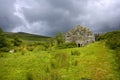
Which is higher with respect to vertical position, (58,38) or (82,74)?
(58,38)

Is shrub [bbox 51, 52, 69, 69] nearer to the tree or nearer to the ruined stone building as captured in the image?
the tree

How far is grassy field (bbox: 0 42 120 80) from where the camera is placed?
30156 mm

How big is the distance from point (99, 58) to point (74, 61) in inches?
182

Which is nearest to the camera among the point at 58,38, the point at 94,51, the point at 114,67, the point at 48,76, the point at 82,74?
the point at 48,76

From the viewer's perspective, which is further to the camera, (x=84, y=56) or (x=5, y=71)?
(x=84, y=56)

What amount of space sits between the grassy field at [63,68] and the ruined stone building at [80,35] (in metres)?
43.7

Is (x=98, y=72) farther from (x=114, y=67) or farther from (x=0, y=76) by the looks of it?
(x=0, y=76)

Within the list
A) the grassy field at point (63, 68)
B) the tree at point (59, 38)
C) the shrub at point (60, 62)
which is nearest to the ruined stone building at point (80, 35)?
the tree at point (59, 38)

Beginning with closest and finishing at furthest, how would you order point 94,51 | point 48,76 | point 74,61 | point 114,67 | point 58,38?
point 48,76
point 114,67
point 74,61
point 94,51
point 58,38

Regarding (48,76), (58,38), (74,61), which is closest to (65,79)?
(48,76)

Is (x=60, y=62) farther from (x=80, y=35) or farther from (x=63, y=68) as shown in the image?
(x=80, y=35)

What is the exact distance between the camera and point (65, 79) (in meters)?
29.5

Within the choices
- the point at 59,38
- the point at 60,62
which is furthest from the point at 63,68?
the point at 59,38

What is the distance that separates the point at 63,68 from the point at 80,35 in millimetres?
54672
